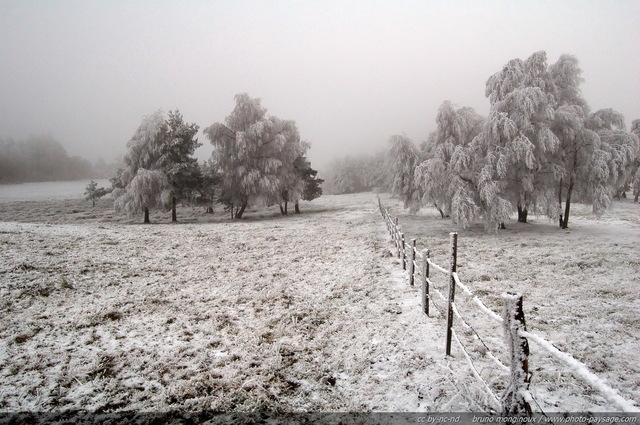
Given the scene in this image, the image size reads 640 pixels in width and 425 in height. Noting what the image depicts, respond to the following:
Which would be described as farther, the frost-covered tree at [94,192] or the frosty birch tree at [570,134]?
the frost-covered tree at [94,192]

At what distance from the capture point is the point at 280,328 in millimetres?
7062

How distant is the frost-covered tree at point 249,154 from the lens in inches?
1174

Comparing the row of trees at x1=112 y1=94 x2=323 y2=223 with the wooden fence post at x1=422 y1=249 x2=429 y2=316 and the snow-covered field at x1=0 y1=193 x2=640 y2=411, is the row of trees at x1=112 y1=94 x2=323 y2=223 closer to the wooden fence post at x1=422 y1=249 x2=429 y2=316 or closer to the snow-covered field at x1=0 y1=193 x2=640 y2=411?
the snow-covered field at x1=0 y1=193 x2=640 y2=411

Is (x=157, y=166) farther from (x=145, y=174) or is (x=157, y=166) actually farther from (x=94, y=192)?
(x=94, y=192)

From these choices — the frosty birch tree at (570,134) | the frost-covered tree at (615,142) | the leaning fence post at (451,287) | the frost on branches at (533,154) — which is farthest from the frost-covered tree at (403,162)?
the leaning fence post at (451,287)

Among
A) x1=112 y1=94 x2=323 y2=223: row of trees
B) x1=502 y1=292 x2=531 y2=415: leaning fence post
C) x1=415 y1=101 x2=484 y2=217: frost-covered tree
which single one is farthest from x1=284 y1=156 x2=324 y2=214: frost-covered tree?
x1=502 y1=292 x2=531 y2=415: leaning fence post

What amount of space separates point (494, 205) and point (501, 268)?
7.30 m

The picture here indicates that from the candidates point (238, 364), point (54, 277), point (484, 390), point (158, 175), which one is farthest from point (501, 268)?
point (158, 175)

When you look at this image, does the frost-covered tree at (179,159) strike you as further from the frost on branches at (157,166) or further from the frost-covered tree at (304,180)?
the frost-covered tree at (304,180)

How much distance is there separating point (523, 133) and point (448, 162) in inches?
167

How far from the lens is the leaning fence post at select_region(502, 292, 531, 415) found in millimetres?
3148

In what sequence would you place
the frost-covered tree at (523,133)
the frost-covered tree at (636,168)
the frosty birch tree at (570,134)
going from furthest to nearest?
the frost-covered tree at (636,168) → the frosty birch tree at (570,134) → the frost-covered tree at (523,133)

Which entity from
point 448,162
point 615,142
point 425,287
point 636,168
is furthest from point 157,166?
point 636,168

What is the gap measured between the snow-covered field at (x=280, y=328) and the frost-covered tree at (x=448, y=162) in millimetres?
5328
